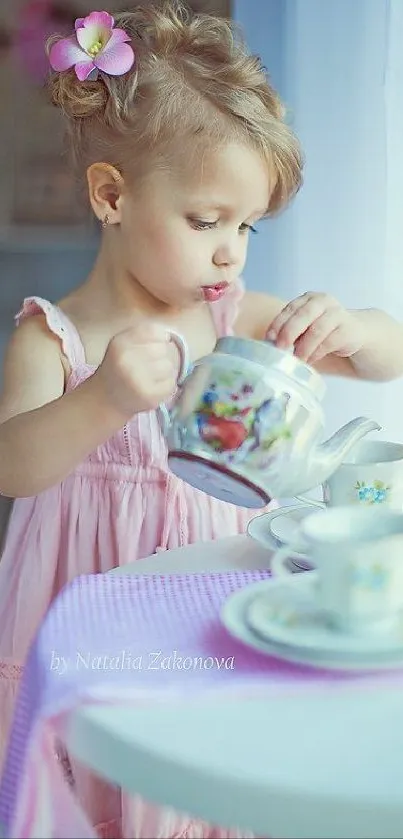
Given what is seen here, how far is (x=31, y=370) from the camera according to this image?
1.02 m

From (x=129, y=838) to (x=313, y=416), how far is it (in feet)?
1.63

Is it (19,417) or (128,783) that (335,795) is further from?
(19,417)

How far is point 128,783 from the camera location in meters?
0.50

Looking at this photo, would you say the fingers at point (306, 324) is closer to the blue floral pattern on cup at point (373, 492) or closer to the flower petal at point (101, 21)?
the blue floral pattern on cup at point (373, 492)

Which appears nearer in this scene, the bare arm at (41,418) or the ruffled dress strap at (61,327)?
the bare arm at (41,418)

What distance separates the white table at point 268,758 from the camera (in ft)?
1.50

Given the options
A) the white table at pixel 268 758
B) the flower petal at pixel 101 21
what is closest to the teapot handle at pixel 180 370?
the white table at pixel 268 758

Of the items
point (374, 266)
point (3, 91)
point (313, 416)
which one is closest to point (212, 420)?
point (313, 416)

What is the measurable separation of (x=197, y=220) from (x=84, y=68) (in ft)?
0.65

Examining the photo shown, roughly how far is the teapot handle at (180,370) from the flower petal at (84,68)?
0.40 m

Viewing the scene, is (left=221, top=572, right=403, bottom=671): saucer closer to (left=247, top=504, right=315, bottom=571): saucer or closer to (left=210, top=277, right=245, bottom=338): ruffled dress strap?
(left=247, top=504, right=315, bottom=571): saucer

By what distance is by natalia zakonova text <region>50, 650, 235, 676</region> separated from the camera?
1.86 ft

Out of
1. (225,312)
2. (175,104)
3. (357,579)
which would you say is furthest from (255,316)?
(357,579)

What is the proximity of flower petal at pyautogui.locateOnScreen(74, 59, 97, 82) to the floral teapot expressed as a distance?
459mm
